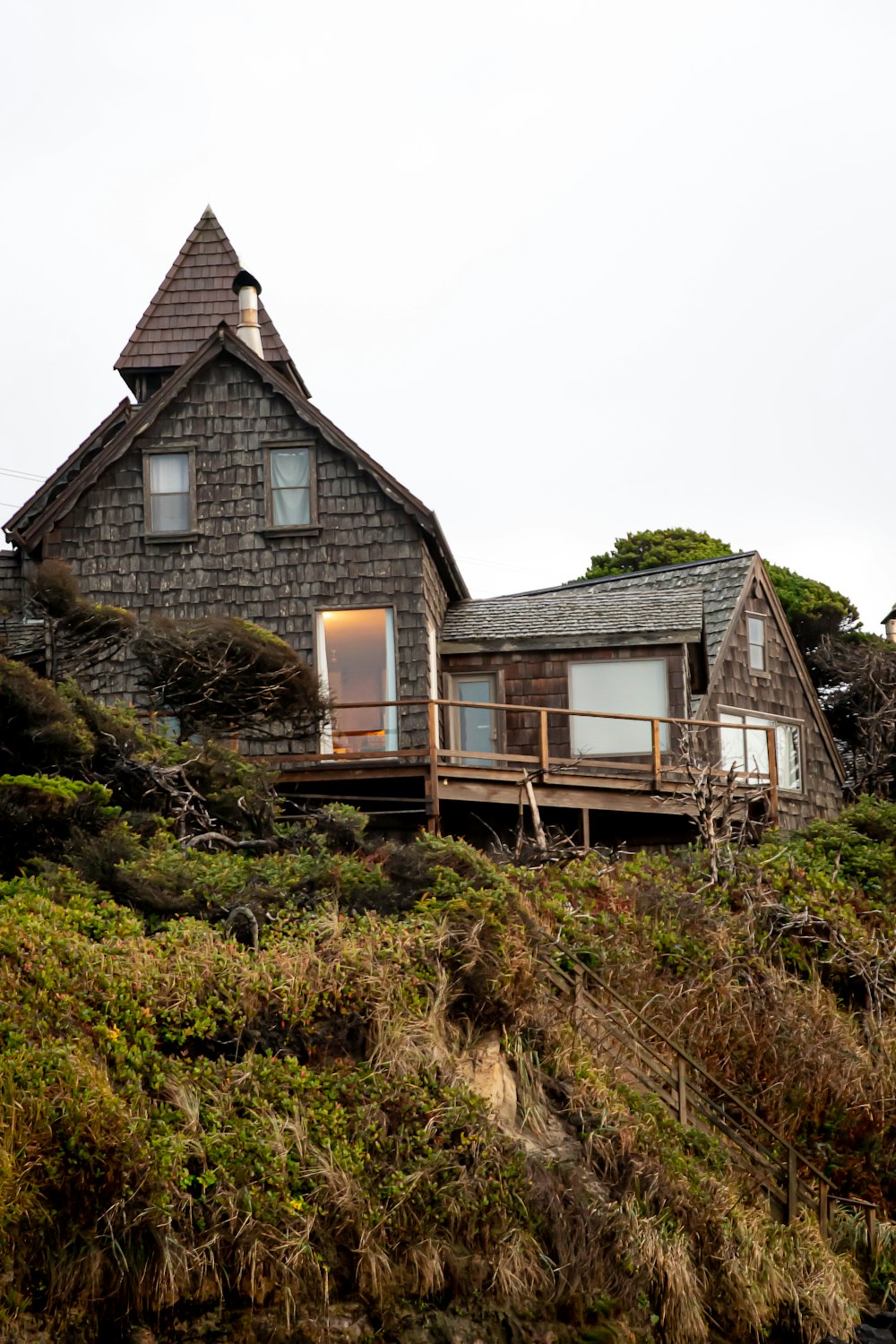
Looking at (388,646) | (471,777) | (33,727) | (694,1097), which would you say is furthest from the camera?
(388,646)

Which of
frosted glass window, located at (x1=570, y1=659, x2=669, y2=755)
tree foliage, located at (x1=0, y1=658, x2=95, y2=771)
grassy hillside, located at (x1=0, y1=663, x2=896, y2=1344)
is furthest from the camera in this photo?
frosted glass window, located at (x1=570, y1=659, x2=669, y2=755)

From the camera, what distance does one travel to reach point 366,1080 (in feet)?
41.8

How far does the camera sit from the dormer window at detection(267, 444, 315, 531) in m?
23.0

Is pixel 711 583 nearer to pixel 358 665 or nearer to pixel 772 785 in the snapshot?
pixel 772 785

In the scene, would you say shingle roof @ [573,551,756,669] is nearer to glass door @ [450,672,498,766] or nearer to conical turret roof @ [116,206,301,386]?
glass door @ [450,672,498,766]

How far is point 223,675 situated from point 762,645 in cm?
1035

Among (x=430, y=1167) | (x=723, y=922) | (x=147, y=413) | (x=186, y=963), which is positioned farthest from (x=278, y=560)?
(x=430, y=1167)

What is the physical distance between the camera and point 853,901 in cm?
1878

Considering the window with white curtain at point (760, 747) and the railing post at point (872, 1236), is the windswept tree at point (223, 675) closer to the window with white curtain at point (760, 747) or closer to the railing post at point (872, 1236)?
the window with white curtain at point (760, 747)

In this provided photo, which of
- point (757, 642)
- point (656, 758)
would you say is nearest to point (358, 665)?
point (656, 758)

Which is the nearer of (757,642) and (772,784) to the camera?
(772,784)

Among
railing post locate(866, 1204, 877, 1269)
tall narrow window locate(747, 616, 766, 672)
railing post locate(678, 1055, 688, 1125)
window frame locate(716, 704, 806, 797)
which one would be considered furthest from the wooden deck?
railing post locate(866, 1204, 877, 1269)

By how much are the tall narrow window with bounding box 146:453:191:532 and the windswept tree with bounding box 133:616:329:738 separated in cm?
334

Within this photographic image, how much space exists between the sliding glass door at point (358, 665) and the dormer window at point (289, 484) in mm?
1453
